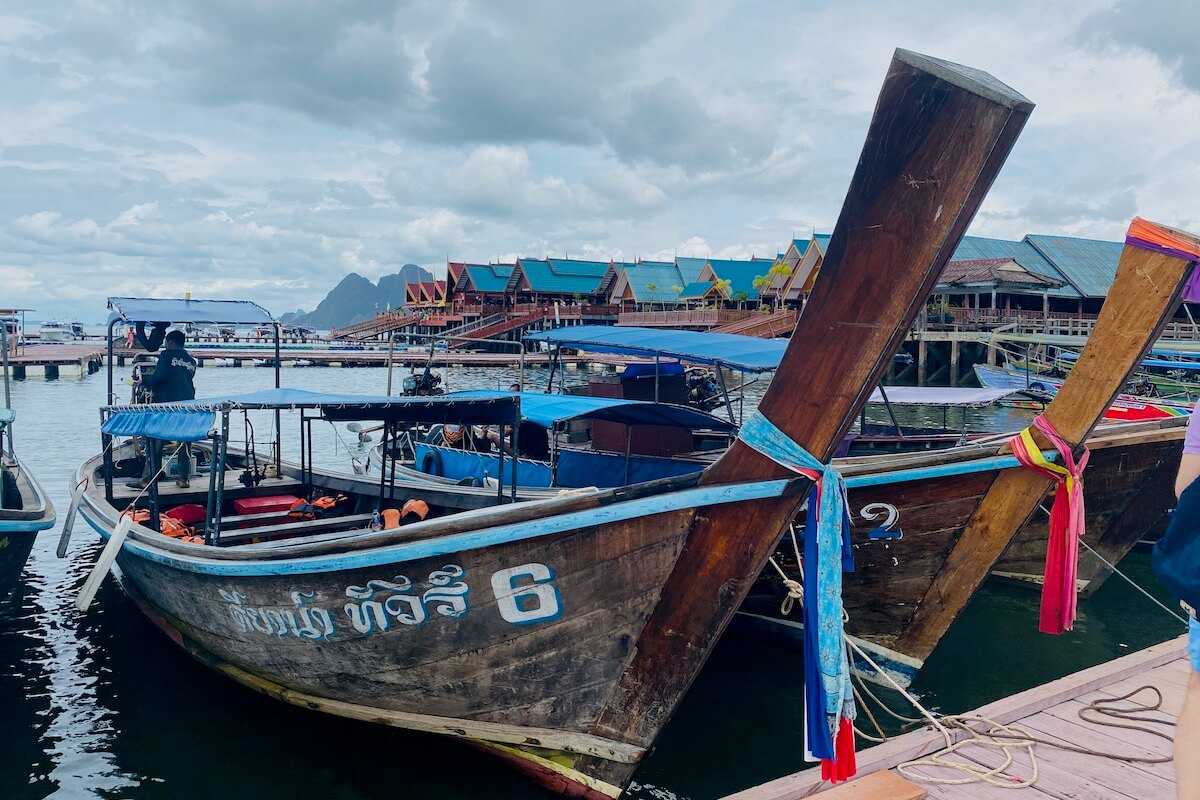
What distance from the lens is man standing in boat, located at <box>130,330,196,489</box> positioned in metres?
9.61

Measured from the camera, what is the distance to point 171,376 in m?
9.77

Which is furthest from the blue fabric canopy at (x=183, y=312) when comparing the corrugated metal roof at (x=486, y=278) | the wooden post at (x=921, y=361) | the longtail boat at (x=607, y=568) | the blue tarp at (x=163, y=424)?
the corrugated metal roof at (x=486, y=278)

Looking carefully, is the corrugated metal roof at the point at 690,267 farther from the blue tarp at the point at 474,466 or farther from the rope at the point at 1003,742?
the rope at the point at 1003,742

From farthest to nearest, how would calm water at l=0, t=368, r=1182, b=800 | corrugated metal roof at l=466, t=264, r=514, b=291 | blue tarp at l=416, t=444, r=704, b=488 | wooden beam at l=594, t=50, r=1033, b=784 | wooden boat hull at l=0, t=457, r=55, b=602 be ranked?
corrugated metal roof at l=466, t=264, r=514, b=291
blue tarp at l=416, t=444, r=704, b=488
wooden boat hull at l=0, t=457, r=55, b=602
calm water at l=0, t=368, r=1182, b=800
wooden beam at l=594, t=50, r=1033, b=784

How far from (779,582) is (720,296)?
48.7m

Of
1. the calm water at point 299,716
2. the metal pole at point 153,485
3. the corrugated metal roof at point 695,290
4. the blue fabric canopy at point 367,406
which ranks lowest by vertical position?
the calm water at point 299,716

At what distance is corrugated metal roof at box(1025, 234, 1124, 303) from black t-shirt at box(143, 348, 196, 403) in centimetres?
3974

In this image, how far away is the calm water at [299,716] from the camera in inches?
231

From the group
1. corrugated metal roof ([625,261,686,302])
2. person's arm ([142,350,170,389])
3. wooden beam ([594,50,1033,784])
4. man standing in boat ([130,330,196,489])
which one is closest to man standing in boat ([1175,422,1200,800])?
wooden beam ([594,50,1033,784])

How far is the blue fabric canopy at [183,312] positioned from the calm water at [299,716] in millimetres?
3426

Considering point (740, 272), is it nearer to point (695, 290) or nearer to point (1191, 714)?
point (695, 290)

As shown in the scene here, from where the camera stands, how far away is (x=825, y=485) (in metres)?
3.89

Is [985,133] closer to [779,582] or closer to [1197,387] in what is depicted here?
[779,582]

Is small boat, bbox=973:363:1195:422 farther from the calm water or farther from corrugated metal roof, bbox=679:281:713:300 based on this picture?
corrugated metal roof, bbox=679:281:713:300
